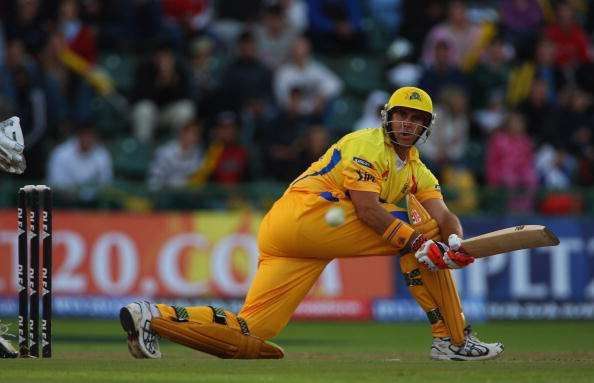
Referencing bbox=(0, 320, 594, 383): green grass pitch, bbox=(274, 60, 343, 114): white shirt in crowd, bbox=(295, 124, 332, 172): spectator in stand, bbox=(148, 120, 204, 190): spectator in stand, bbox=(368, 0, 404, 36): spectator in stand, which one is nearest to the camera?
bbox=(0, 320, 594, 383): green grass pitch

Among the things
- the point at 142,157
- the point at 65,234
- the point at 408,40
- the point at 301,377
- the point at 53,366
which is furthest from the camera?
the point at 408,40

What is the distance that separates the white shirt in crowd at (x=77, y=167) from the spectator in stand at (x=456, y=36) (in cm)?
468

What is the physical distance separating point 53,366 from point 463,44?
10.9 m

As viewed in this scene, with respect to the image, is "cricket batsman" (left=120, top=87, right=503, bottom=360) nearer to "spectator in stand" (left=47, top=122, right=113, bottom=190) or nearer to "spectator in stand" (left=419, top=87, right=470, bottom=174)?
"spectator in stand" (left=47, top=122, right=113, bottom=190)

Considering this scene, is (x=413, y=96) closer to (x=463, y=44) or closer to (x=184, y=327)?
(x=184, y=327)

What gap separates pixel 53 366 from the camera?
30.0 feet

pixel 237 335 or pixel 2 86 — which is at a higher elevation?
pixel 2 86

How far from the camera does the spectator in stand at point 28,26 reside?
1839cm

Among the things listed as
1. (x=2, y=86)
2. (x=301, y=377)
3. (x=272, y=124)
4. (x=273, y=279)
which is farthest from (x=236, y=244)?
(x=301, y=377)

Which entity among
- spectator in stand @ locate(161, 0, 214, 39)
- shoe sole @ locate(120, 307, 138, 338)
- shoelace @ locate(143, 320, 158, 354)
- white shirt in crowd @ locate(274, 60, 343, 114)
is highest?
spectator in stand @ locate(161, 0, 214, 39)

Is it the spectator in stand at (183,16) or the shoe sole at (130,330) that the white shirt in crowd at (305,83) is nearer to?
the spectator in stand at (183,16)

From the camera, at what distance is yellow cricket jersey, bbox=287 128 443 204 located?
9688mm

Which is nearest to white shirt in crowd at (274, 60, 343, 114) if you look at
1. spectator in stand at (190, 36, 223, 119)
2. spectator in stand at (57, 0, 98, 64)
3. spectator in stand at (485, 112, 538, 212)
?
spectator in stand at (190, 36, 223, 119)

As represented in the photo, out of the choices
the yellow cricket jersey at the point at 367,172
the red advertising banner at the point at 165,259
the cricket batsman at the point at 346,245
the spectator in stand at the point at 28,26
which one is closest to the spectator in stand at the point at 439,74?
the red advertising banner at the point at 165,259
